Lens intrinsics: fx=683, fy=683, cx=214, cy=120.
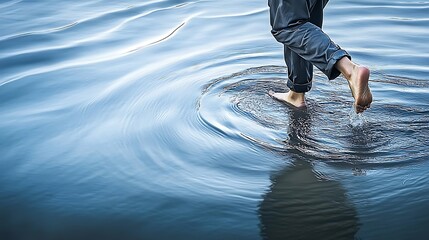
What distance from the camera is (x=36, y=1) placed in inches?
245

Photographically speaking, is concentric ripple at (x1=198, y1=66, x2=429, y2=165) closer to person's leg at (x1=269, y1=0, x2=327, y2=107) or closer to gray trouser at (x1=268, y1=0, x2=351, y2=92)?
person's leg at (x1=269, y1=0, x2=327, y2=107)

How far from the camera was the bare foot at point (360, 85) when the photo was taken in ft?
10.1

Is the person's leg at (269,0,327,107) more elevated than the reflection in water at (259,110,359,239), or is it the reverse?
the person's leg at (269,0,327,107)

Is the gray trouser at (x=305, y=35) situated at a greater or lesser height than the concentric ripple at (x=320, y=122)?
greater

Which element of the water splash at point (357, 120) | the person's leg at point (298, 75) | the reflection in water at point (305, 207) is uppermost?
the person's leg at point (298, 75)

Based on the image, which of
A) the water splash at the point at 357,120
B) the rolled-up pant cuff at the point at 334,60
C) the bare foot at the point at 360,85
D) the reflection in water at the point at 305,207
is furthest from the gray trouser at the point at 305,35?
the reflection in water at the point at 305,207

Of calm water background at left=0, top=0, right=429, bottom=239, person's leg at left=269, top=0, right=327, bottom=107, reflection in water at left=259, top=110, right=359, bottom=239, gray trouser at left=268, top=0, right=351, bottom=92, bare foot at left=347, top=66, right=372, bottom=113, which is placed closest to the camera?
reflection in water at left=259, top=110, right=359, bottom=239

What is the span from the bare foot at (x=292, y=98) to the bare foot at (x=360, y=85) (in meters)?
0.58

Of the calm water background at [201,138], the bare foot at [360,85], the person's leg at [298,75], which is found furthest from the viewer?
the person's leg at [298,75]

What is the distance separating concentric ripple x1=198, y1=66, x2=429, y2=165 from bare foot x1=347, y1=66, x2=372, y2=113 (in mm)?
189

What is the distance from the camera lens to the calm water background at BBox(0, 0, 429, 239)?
2.60 metres

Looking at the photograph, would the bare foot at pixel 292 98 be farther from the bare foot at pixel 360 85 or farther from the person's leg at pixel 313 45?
the bare foot at pixel 360 85

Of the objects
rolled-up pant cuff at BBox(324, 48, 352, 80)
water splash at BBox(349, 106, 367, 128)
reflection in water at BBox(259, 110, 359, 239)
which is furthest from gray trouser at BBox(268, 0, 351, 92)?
reflection in water at BBox(259, 110, 359, 239)

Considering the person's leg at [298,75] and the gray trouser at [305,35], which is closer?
the gray trouser at [305,35]
